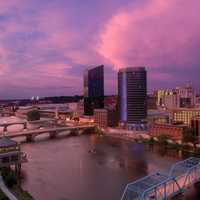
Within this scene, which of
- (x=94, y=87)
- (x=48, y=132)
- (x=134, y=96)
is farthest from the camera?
(x=94, y=87)

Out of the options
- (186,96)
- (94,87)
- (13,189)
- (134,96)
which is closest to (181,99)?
(186,96)

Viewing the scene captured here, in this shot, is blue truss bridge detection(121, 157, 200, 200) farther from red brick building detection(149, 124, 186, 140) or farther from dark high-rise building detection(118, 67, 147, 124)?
dark high-rise building detection(118, 67, 147, 124)

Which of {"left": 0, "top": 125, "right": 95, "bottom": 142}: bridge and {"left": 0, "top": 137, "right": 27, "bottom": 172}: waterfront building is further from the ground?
{"left": 0, "top": 137, "right": 27, "bottom": 172}: waterfront building

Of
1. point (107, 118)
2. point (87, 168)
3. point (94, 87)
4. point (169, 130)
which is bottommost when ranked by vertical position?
point (87, 168)

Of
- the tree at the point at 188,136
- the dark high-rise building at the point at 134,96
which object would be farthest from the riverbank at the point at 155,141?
the dark high-rise building at the point at 134,96

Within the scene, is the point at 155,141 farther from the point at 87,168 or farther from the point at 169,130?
the point at 87,168

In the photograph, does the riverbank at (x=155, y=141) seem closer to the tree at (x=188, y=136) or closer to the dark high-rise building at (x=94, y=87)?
the tree at (x=188, y=136)

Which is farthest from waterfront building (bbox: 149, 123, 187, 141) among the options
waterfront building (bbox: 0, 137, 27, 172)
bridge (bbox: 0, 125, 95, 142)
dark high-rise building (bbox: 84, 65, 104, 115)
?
dark high-rise building (bbox: 84, 65, 104, 115)
